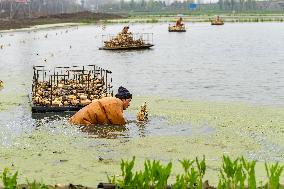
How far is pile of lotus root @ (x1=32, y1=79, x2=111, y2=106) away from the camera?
80.6 ft

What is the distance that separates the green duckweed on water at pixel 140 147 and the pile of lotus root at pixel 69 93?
9.43ft

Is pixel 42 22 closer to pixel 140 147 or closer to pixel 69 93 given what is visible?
pixel 69 93

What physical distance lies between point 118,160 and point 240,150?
4.16 meters

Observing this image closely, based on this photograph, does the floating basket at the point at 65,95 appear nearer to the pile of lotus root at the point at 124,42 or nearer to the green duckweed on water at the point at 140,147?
the green duckweed on water at the point at 140,147

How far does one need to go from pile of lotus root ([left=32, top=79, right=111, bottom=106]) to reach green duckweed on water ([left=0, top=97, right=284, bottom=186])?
2875 mm

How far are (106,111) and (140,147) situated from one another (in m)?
3.05

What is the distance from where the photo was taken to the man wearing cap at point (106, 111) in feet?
65.0

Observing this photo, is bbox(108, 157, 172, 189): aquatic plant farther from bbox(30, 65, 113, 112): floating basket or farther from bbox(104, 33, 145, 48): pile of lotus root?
bbox(104, 33, 145, 48): pile of lotus root

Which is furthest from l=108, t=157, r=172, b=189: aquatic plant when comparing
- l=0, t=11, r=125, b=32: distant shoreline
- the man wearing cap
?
l=0, t=11, r=125, b=32: distant shoreline

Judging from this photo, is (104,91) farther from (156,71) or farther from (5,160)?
(156,71)

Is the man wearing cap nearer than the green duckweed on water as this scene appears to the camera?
No

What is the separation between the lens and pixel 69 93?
87.5 feet

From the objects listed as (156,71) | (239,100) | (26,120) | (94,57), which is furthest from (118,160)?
(94,57)

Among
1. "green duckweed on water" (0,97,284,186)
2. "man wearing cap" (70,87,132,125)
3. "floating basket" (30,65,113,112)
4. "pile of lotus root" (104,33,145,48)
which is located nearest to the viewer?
"green duckweed on water" (0,97,284,186)
